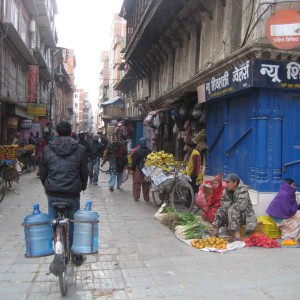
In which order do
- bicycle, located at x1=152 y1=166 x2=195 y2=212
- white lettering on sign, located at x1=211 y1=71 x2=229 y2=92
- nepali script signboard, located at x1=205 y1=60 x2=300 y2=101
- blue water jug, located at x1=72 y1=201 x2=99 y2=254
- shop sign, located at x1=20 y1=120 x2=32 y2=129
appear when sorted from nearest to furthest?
blue water jug, located at x1=72 y1=201 x2=99 y2=254 < nepali script signboard, located at x1=205 y1=60 x2=300 y2=101 < white lettering on sign, located at x1=211 y1=71 x2=229 y2=92 < bicycle, located at x1=152 y1=166 x2=195 y2=212 < shop sign, located at x1=20 y1=120 x2=32 y2=129

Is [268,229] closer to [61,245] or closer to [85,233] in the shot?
[85,233]

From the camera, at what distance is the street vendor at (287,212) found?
7.11m

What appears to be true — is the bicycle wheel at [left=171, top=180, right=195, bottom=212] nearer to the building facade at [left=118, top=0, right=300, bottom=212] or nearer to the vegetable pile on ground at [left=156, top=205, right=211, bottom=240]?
the vegetable pile on ground at [left=156, top=205, right=211, bottom=240]

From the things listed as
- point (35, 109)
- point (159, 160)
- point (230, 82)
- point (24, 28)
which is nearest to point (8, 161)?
point (159, 160)

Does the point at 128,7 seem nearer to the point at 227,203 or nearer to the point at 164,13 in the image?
the point at 164,13

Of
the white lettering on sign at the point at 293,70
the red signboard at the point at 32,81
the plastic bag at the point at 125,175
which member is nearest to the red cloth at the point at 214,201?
the white lettering on sign at the point at 293,70

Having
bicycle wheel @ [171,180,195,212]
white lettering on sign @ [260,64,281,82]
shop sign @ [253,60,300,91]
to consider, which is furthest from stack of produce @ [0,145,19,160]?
white lettering on sign @ [260,64,281,82]

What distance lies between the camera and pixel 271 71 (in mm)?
8359

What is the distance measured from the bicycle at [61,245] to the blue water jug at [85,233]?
13 centimetres

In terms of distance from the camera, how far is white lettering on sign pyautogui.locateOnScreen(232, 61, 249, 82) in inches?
334

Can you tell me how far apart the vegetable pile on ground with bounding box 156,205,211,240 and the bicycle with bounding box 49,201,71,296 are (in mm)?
2687

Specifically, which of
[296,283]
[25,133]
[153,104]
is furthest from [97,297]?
[25,133]

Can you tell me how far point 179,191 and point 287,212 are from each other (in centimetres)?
316

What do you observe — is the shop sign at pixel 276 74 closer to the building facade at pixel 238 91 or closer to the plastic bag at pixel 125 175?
the building facade at pixel 238 91
